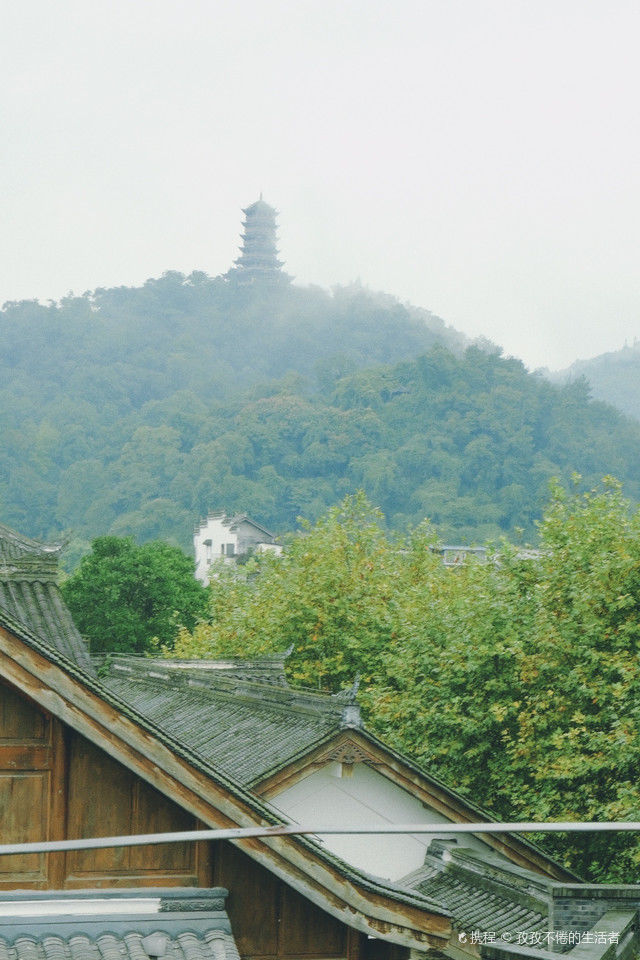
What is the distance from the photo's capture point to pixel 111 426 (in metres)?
198

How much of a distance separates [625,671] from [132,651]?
159 feet

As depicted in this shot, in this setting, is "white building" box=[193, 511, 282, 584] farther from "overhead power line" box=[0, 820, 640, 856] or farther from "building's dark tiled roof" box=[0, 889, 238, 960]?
"overhead power line" box=[0, 820, 640, 856]

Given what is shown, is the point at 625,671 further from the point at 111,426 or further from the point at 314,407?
the point at 111,426

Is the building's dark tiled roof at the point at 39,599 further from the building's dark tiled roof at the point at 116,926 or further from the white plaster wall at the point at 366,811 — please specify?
Result: the white plaster wall at the point at 366,811

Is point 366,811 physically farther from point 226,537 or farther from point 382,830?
point 226,537

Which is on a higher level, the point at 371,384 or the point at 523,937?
the point at 371,384

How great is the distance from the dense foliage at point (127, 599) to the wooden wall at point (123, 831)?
192 ft

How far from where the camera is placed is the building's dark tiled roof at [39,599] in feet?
51.7

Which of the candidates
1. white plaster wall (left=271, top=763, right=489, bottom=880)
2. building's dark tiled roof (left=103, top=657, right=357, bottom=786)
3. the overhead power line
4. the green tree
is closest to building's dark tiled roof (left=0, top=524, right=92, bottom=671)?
building's dark tiled roof (left=103, top=657, right=357, bottom=786)

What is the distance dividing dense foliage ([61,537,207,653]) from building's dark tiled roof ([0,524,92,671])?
52.5m

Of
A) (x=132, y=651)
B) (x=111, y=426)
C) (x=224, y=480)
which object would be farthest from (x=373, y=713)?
(x=111, y=426)

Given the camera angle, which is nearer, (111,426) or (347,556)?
(347,556)

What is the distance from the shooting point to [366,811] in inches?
907

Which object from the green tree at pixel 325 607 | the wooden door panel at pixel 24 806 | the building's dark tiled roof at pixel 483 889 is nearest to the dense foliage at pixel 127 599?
the green tree at pixel 325 607
